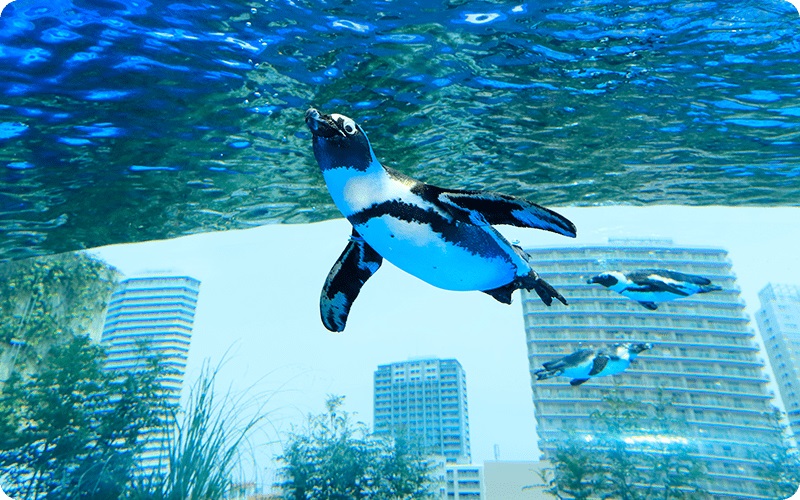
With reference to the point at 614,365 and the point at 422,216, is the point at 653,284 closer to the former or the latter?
the point at 614,365

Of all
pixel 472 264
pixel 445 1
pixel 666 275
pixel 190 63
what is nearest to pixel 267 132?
pixel 190 63

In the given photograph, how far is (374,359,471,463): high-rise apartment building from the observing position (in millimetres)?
10055

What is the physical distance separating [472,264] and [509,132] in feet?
19.6

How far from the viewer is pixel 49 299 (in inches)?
529

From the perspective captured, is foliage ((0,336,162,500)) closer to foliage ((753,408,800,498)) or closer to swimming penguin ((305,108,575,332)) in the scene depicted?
swimming penguin ((305,108,575,332))

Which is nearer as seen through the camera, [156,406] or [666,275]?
[666,275]

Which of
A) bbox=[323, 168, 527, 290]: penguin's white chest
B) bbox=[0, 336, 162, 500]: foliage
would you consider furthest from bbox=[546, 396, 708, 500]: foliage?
bbox=[0, 336, 162, 500]: foliage

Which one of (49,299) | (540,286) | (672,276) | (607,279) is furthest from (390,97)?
(49,299)

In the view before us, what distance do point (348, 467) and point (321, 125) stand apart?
26.9 ft

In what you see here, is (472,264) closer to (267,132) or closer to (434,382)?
(267,132)

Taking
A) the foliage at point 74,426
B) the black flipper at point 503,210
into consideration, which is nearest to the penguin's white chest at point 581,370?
the black flipper at point 503,210

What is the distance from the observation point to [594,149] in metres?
8.57

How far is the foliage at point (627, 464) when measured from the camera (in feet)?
31.0

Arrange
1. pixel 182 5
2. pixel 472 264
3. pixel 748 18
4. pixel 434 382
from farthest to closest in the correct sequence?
pixel 434 382
pixel 748 18
pixel 182 5
pixel 472 264
